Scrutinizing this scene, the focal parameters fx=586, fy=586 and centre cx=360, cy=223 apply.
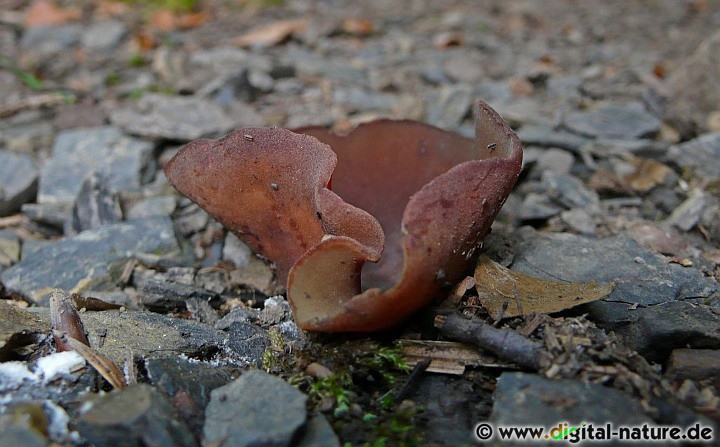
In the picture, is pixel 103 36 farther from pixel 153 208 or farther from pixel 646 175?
pixel 646 175

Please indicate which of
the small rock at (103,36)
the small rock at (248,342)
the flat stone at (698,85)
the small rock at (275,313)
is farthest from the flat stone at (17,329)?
the flat stone at (698,85)

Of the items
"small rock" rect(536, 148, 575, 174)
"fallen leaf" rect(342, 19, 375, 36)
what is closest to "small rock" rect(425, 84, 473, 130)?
"small rock" rect(536, 148, 575, 174)

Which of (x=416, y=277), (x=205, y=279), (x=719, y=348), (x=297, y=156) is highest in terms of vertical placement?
(x=297, y=156)

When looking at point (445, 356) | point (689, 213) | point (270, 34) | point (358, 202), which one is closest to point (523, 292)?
point (445, 356)

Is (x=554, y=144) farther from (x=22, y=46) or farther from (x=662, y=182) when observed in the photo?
(x=22, y=46)

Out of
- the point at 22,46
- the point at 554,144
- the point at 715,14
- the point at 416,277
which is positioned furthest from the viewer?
the point at 715,14

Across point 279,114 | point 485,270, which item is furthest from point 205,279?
point 279,114
